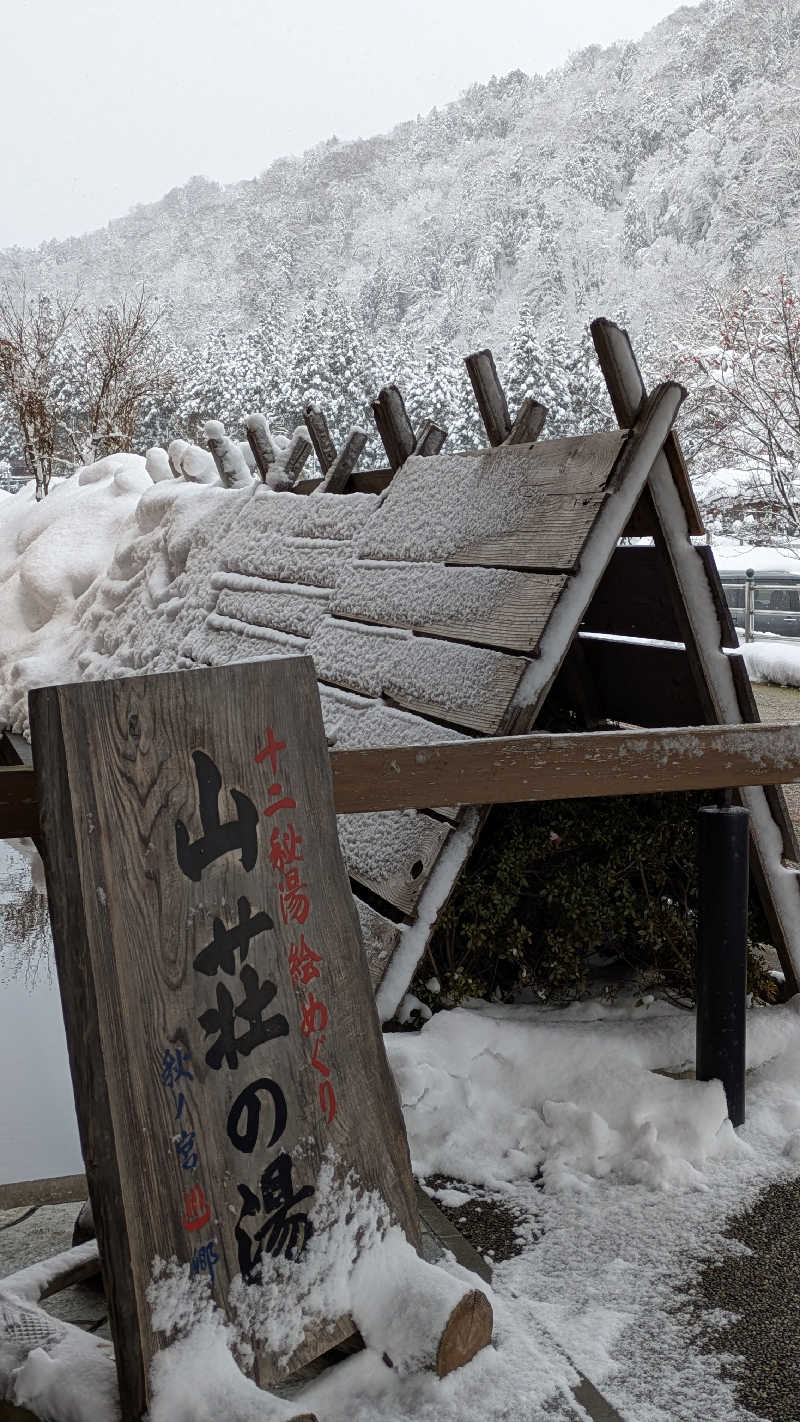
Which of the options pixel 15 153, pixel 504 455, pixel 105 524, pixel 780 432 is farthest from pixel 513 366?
pixel 15 153

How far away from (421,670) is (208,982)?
1.72 m

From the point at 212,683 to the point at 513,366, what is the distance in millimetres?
25473

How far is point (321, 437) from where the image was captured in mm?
5375

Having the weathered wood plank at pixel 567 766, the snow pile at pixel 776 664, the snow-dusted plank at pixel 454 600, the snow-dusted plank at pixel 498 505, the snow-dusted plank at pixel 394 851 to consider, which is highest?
the snow-dusted plank at pixel 498 505

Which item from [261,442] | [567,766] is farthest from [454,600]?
[261,442]

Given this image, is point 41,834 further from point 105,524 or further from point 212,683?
point 105,524

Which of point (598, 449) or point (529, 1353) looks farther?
point (598, 449)

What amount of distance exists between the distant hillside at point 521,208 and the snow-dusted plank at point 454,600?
984 inches

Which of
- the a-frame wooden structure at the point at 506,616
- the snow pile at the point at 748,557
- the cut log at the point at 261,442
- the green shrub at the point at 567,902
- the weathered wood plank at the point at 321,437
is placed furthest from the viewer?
the snow pile at the point at 748,557

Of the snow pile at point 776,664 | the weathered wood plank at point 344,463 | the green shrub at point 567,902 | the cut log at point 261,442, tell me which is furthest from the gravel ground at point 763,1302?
the snow pile at point 776,664

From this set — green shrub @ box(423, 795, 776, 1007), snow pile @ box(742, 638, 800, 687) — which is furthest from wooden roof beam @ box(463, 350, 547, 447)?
snow pile @ box(742, 638, 800, 687)

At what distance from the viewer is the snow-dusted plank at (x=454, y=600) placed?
111 inches

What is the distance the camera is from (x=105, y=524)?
30.8 ft

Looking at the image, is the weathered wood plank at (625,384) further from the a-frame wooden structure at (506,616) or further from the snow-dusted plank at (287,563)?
the snow-dusted plank at (287,563)
